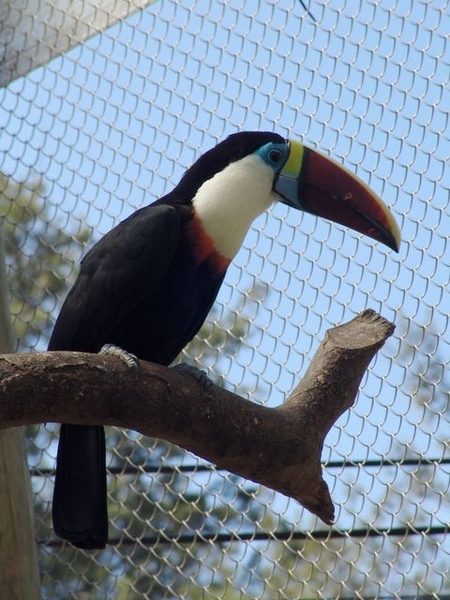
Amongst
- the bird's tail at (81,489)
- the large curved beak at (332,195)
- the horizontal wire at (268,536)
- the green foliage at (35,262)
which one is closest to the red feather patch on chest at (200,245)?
the large curved beak at (332,195)

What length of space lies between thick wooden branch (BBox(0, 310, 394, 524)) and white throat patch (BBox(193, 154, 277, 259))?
1.25 feet

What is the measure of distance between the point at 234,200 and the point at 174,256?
0.19m

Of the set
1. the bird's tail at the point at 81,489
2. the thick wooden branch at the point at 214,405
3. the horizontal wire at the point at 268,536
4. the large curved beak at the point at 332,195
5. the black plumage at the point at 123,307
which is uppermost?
the large curved beak at the point at 332,195

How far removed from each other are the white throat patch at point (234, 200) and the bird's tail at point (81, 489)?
40 centimetres

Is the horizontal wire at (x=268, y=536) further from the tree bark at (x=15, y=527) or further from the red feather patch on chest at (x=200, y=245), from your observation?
the red feather patch on chest at (x=200, y=245)

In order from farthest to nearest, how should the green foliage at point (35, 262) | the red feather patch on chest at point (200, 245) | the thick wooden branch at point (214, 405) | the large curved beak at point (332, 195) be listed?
the green foliage at point (35, 262), the large curved beak at point (332, 195), the red feather patch on chest at point (200, 245), the thick wooden branch at point (214, 405)

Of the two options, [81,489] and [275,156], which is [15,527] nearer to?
[81,489]

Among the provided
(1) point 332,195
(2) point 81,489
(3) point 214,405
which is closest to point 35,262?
(1) point 332,195

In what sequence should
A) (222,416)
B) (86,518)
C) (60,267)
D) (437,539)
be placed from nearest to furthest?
(222,416) → (86,518) → (437,539) → (60,267)

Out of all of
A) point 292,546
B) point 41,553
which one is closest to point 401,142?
point 292,546

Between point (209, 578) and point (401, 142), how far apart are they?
0.92 m

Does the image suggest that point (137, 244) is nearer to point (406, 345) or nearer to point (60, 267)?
point (406, 345)

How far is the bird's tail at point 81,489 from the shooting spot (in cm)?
162

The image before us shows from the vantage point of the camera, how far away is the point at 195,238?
1871mm
